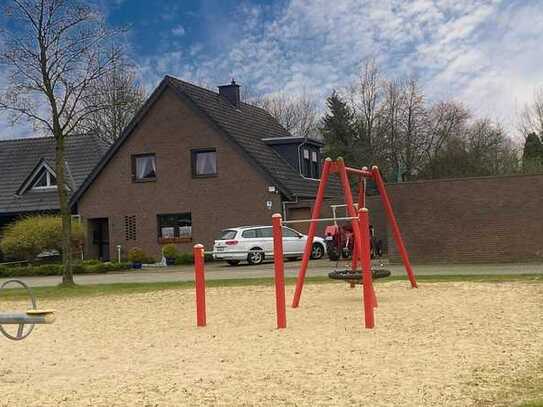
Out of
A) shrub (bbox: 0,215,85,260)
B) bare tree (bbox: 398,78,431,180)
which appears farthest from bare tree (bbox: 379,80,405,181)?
shrub (bbox: 0,215,85,260)

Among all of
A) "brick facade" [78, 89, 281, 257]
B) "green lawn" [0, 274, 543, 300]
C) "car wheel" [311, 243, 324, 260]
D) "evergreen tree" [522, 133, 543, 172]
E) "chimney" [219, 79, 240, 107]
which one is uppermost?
"chimney" [219, 79, 240, 107]

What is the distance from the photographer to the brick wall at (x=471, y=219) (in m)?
21.6

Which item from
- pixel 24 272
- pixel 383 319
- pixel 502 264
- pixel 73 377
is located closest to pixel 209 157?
pixel 24 272

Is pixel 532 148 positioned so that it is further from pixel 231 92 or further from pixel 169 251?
pixel 169 251

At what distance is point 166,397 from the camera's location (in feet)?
21.1

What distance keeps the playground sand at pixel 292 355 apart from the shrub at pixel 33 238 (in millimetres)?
17682

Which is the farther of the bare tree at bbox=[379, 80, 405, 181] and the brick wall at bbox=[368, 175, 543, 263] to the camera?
the bare tree at bbox=[379, 80, 405, 181]

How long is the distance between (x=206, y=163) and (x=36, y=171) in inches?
375

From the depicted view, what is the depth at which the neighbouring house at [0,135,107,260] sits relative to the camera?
3491 centimetres

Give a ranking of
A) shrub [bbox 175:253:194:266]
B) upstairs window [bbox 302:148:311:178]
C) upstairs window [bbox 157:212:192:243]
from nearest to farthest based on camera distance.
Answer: shrub [bbox 175:253:194:266] < upstairs window [bbox 157:212:192:243] < upstairs window [bbox 302:148:311:178]

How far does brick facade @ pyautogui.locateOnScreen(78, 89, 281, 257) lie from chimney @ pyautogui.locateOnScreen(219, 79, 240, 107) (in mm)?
4637

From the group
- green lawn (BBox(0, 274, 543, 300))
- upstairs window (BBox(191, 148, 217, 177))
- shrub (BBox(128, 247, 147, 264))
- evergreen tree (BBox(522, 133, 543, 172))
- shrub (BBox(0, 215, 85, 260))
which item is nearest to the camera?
green lawn (BBox(0, 274, 543, 300))

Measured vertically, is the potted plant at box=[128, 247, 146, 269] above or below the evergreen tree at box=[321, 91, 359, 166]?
below

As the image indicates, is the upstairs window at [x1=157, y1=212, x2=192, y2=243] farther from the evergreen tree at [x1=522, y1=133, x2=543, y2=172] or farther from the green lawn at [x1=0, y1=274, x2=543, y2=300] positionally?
the evergreen tree at [x1=522, y1=133, x2=543, y2=172]
